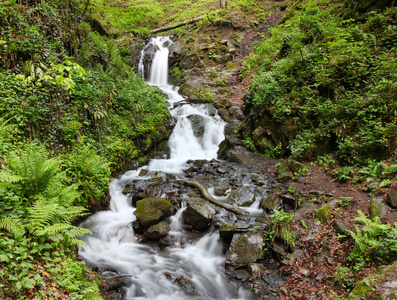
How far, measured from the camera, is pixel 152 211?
5.98 m

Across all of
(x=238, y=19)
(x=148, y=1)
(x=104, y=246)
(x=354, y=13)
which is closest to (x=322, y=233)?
(x=104, y=246)

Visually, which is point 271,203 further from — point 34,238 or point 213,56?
point 213,56

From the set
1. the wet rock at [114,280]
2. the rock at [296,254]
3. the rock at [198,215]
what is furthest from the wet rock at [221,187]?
the wet rock at [114,280]

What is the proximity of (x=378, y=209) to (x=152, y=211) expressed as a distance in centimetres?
520

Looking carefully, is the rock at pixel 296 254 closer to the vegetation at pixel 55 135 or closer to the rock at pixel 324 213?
the rock at pixel 324 213

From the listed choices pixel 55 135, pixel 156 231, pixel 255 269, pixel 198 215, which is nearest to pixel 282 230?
pixel 255 269

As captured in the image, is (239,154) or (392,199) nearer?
(392,199)

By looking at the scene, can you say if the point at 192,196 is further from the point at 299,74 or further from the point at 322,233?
the point at 299,74

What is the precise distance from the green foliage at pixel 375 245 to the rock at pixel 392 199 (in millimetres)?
1033

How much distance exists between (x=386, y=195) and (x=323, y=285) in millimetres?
2735

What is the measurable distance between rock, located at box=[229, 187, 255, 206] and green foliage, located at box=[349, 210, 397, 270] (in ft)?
10.7

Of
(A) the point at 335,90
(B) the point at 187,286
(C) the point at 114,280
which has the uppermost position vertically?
(A) the point at 335,90

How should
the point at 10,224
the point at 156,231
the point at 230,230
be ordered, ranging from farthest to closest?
the point at 156,231 < the point at 230,230 < the point at 10,224

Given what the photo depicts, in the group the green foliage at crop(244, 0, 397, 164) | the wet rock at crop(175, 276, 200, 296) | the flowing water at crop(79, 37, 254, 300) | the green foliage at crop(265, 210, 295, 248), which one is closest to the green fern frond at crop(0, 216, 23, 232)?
the flowing water at crop(79, 37, 254, 300)
